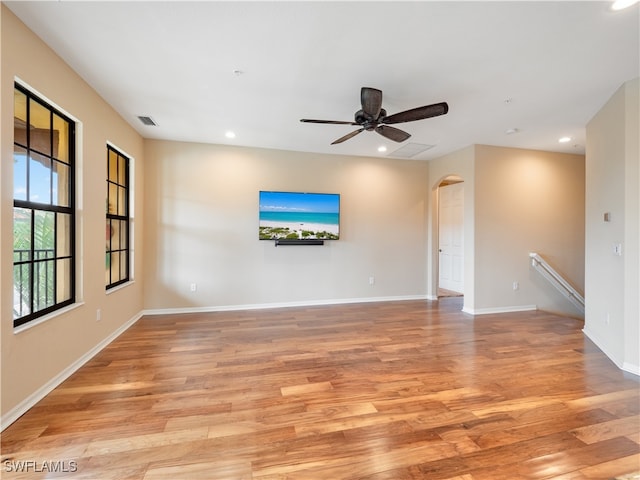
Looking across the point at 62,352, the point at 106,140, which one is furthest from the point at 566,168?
the point at 62,352

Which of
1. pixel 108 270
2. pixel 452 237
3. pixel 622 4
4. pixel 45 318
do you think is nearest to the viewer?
pixel 622 4

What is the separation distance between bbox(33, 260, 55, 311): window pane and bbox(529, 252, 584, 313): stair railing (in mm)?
6400

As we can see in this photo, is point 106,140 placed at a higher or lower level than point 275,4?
lower

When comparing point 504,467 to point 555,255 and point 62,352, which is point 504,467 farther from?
point 555,255

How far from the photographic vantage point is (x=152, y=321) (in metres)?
4.27

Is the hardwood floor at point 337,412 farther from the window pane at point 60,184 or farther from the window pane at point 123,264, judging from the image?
the window pane at point 60,184

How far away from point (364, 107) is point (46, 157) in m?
2.78

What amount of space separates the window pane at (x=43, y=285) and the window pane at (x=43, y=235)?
0.25 ft

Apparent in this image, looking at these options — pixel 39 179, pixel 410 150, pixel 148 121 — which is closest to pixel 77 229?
pixel 39 179

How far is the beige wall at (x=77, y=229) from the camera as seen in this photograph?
1.90 m

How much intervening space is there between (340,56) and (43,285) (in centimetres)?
309

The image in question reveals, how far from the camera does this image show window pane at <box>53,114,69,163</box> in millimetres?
2555

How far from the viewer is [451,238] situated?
681cm

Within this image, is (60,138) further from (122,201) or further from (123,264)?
(123,264)
